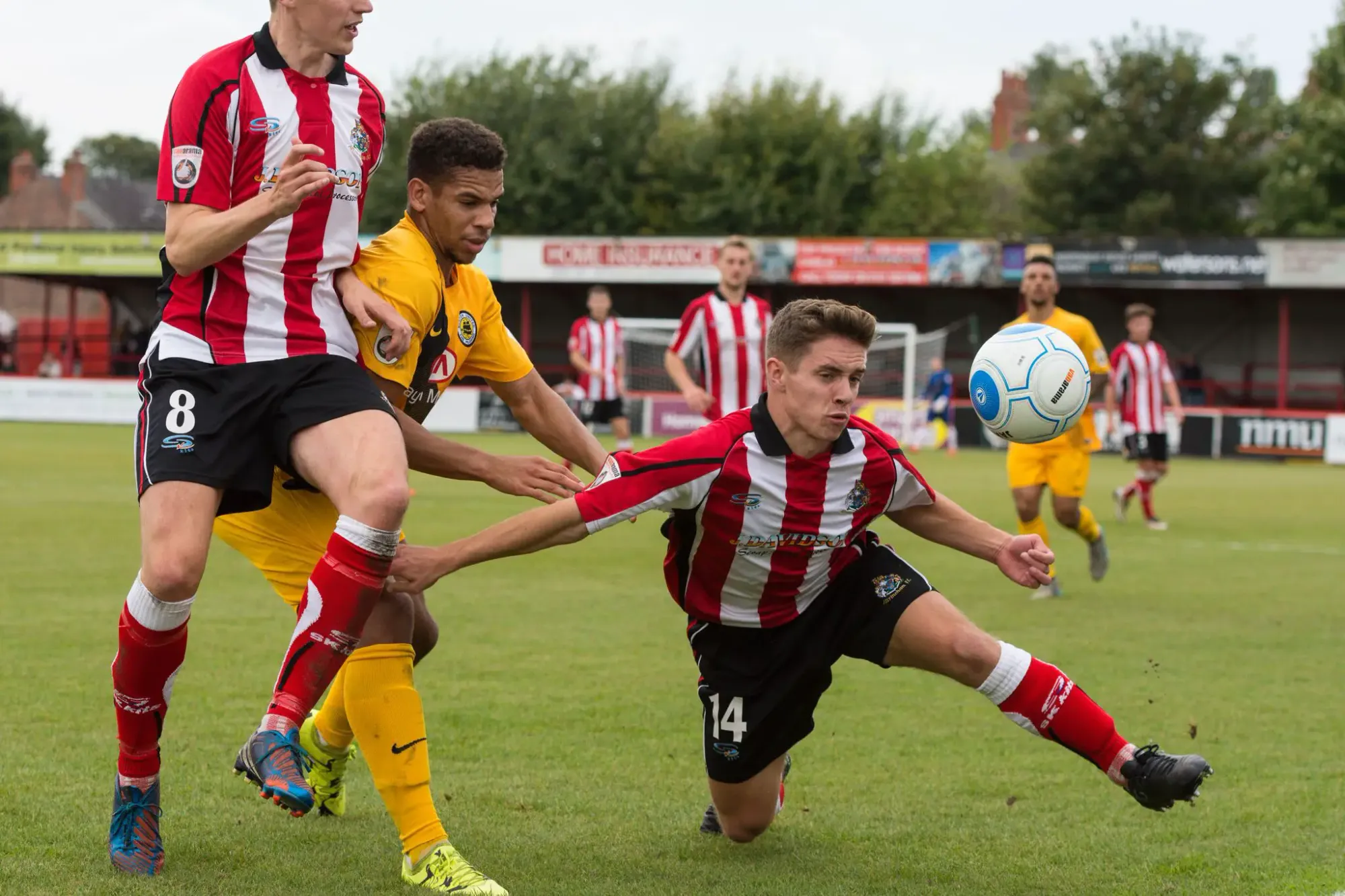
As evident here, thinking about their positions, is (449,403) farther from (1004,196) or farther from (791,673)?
(1004,196)

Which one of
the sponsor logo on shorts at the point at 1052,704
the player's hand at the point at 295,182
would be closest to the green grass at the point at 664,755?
the sponsor logo on shorts at the point at 1052,704

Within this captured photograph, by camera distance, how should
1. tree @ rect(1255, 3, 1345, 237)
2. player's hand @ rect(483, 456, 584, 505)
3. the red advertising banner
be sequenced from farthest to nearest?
tree @ rect(1255, 3, 1345, 237), the red advertising banner, player's hand @ rect(483, 456, 584, 505)

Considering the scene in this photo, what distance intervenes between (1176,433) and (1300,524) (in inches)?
561

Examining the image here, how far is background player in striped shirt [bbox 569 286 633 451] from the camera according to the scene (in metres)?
19.8

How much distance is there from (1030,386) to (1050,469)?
5.66 meters

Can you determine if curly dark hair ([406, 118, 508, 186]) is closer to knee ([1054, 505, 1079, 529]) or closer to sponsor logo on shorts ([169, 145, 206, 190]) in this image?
sponsor logo on shorts ([169, 145, 206, 190])

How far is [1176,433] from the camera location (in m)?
29.1

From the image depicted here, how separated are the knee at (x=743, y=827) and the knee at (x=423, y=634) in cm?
98

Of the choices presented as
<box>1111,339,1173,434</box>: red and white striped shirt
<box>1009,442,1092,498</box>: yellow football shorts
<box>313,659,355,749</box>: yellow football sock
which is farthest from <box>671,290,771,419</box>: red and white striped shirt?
<box>313,659,355,749</box>: yellow football sock

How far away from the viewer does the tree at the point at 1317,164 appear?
4191 cm

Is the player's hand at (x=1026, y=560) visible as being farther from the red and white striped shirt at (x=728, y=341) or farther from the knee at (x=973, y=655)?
the red and white striped shirt at (x=728, y=341)

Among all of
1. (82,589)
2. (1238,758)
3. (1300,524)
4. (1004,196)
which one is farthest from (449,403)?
(1004,196)

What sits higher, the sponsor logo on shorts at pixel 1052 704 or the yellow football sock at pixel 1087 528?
the sponsor logo on shorts at pixel 1052 704

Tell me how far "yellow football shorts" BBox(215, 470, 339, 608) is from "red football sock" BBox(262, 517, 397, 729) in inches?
23.2
